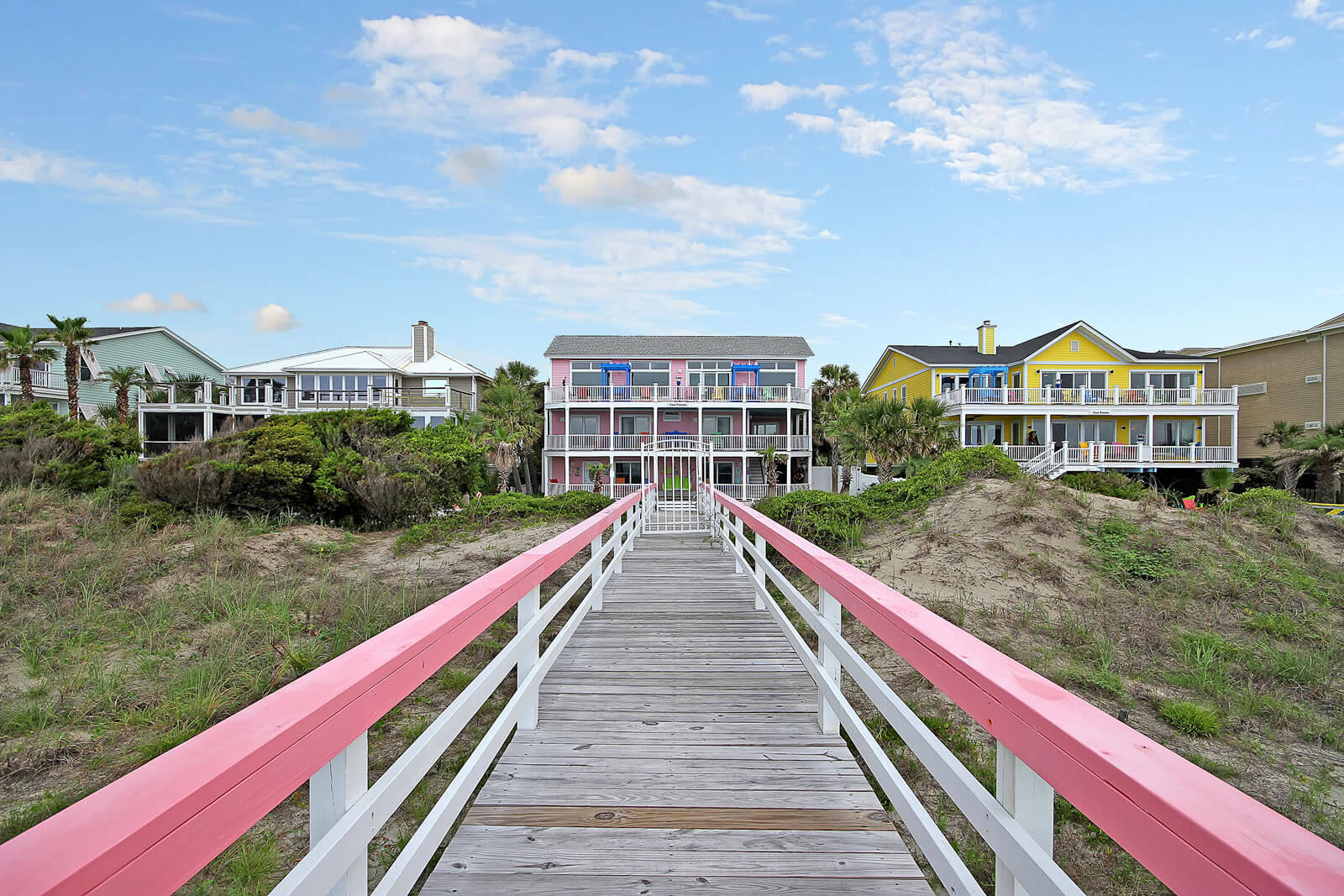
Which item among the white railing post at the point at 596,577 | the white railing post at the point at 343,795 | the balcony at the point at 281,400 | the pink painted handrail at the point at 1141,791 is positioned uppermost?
the balcony at the point at 281,400

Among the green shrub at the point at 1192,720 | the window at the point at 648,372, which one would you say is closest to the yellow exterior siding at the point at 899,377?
the window at the point at 648,372

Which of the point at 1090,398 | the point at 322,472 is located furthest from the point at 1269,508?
the point at 1090,398

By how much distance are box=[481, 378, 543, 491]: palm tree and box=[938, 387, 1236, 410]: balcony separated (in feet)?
66.6

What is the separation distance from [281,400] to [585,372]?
14866 millimetres

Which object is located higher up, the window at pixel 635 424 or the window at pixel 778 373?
the window at pixel 778 373

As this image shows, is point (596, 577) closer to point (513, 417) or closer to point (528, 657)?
point (528, 657)

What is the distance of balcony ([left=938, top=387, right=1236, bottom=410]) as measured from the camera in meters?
31.4

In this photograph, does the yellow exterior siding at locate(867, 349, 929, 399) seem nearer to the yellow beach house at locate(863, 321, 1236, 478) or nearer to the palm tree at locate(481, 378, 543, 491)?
the yellow beach house at locate(863, 321, 1236, 478)

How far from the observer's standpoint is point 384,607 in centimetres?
737

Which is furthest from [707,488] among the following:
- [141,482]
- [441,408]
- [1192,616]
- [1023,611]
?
[441,408]

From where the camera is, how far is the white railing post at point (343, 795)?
5.13ft

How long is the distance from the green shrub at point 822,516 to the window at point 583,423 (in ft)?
68.5

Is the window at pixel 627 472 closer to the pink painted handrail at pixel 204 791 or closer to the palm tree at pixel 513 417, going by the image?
the palm tree at pixel 513 417

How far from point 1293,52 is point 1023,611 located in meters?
14.9
